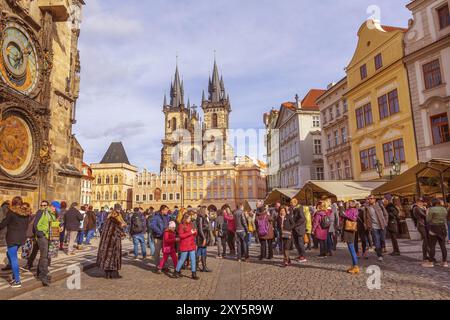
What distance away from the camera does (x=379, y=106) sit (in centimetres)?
2373

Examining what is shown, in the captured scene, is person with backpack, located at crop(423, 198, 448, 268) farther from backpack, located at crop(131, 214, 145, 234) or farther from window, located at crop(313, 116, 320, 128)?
window, located at crop(313, 116, 320, 128)

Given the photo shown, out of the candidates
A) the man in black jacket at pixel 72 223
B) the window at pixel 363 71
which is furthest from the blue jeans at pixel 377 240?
the window at pixel 363 71

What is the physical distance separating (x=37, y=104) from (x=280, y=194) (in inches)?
635

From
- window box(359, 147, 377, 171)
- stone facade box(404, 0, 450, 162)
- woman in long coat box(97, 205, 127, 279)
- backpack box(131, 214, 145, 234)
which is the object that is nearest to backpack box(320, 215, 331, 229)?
backpack box(131, 214, 145, 234)

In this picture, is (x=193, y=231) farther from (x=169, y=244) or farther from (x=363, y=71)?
(x=363, y=71)

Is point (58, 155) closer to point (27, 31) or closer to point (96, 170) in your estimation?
point (27, 31)

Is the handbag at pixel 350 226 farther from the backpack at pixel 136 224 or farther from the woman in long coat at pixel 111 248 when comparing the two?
the backpack at pixel 136 224

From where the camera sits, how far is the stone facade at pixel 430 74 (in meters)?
18.5

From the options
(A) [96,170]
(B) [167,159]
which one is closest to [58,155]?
(A) [96,170]

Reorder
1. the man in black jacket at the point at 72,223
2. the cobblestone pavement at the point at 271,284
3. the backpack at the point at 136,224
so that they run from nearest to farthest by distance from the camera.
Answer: the cobblestone pavement at the point at 271,284
the backpack at the point at 136,224
the man in black jacket at the point at 72,223

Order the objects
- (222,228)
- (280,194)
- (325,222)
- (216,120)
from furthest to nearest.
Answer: (216,120) → (280,194) → (222,228) → (325,222)

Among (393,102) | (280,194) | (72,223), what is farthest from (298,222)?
(393,102)

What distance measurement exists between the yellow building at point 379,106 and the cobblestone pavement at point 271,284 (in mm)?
13400

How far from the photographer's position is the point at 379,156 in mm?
23469
